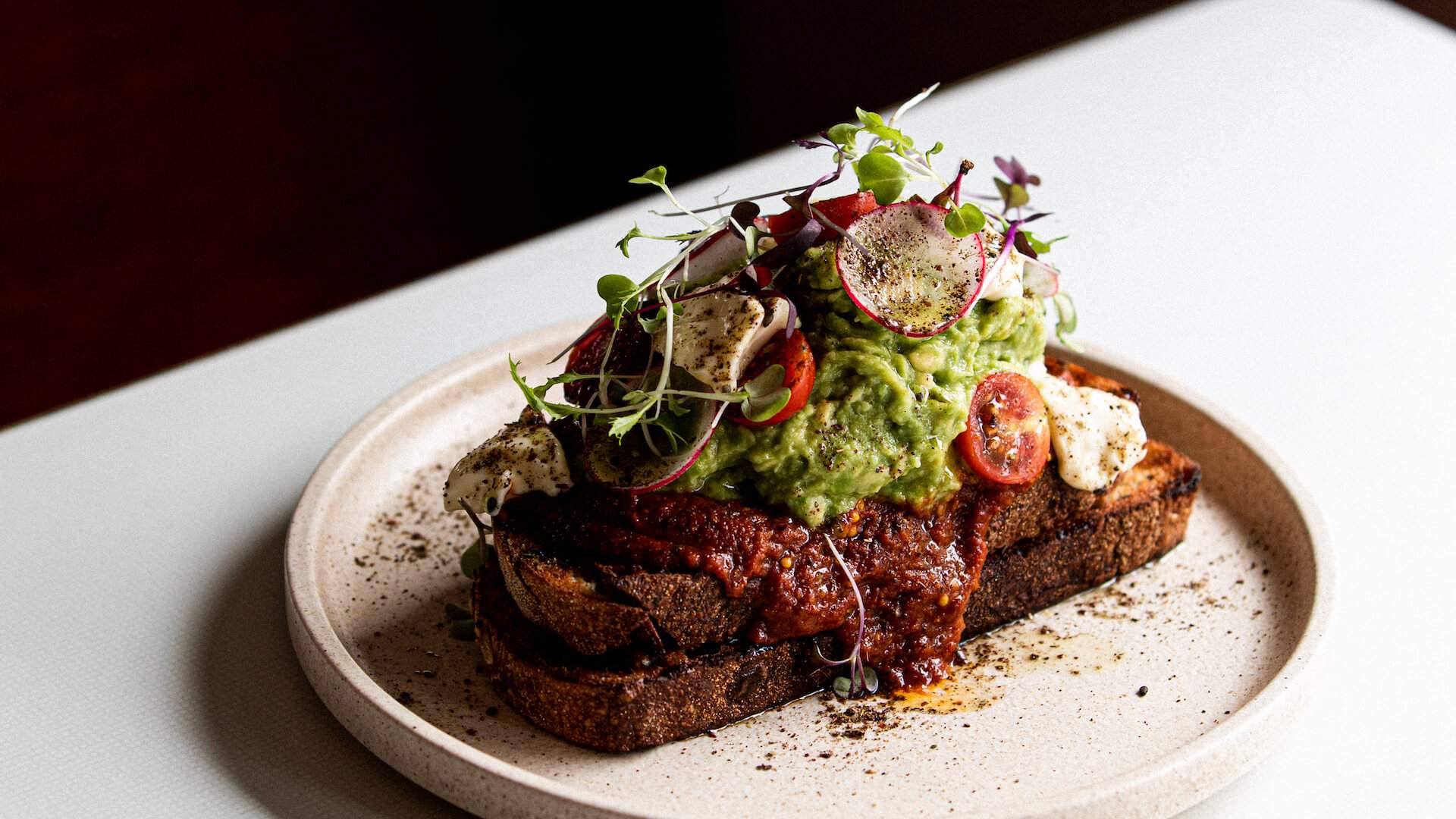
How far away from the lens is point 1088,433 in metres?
2.75

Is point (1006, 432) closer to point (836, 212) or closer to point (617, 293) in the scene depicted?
point (836, 212)

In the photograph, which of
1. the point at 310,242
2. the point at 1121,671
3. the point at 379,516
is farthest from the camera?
the point at 310,242

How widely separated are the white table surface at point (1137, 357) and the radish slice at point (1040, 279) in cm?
80

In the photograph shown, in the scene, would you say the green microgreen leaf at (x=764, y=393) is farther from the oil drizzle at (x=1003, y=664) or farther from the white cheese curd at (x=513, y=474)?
the oil drizzle at (x=1003, y=664)

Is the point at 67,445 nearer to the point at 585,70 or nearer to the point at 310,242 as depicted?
the point at 310,242

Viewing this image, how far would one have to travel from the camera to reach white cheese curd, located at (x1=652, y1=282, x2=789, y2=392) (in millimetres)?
2408

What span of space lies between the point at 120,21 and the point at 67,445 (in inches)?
110

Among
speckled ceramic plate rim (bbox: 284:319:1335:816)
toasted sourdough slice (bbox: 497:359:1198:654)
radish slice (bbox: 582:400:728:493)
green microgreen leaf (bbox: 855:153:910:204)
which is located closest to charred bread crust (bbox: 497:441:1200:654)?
toasted sourdough slice (bbox: 497:359:1198:654)

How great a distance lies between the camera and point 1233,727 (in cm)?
225

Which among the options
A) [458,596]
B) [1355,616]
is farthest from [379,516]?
[1355,616]

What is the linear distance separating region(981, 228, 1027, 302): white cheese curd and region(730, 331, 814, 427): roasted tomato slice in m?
0.36

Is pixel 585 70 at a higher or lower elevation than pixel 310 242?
higher

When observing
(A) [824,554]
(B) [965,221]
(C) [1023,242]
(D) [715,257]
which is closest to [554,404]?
(D) [715,257]

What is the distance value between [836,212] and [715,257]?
0.23 m
